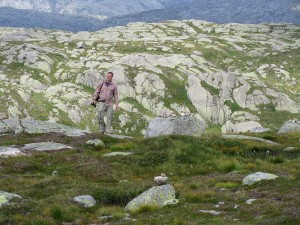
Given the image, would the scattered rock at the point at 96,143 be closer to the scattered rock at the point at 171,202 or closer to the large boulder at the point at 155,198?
the large boulder at the point at 155,198

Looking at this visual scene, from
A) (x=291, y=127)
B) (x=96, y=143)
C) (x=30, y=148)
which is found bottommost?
(x=291, y=127)

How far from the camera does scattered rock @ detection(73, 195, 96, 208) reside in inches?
584

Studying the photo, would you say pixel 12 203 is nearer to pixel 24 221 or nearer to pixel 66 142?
pixel 24 221

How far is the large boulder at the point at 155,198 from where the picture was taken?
14398 mm

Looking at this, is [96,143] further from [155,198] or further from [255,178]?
[255,178]

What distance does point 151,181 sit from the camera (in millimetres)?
19109

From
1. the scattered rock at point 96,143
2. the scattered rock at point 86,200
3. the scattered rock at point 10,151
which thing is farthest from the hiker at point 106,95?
the scattered rock at point 86,200

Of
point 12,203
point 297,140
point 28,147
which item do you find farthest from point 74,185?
point 297,140

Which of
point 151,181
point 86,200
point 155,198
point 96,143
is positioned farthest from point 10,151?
point 155,198

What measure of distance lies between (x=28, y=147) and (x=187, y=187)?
15571mm

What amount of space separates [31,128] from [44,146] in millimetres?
9357

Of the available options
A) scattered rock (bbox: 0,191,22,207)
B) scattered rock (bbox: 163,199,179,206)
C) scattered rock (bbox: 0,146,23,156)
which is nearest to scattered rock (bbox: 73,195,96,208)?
scattered rock (bbox: 0,191,22,207)

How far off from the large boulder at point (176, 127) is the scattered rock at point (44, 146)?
1072cm

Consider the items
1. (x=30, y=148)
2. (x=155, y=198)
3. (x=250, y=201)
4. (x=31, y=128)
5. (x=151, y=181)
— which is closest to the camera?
(x=250, y=201)
